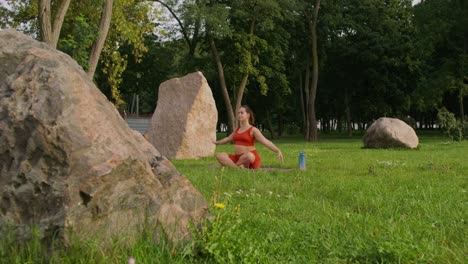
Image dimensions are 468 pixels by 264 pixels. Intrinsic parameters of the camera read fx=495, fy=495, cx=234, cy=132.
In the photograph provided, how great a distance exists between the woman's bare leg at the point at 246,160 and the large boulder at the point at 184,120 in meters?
4.72

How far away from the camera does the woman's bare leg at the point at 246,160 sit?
12.0 m

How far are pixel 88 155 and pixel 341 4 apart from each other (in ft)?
140

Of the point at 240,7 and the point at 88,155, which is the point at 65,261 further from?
the point at 240,7

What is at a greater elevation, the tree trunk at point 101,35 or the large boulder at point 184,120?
the tree trunk at point 101,35

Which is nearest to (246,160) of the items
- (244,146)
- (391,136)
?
(244,146)

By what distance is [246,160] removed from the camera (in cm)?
1205

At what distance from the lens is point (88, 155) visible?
146 inches

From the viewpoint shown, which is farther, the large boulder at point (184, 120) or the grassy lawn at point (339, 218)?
the large boulder at point (184, 120)

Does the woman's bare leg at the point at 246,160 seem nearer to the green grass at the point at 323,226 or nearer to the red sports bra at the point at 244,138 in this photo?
the red sports bra at the point at 244,138

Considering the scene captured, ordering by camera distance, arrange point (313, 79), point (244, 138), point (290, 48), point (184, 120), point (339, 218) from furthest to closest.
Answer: point (290, 48) < point (313, 79) < point (184, 120) < point (244, 138) < point (339, 218)

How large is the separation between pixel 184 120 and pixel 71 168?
43.4ft

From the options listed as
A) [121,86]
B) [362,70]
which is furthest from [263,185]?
[121,86]

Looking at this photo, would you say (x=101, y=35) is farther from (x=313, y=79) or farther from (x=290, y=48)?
(x=290, y=48)

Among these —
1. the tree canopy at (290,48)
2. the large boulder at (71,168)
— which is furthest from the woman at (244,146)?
the tree canopy at (290,48)
